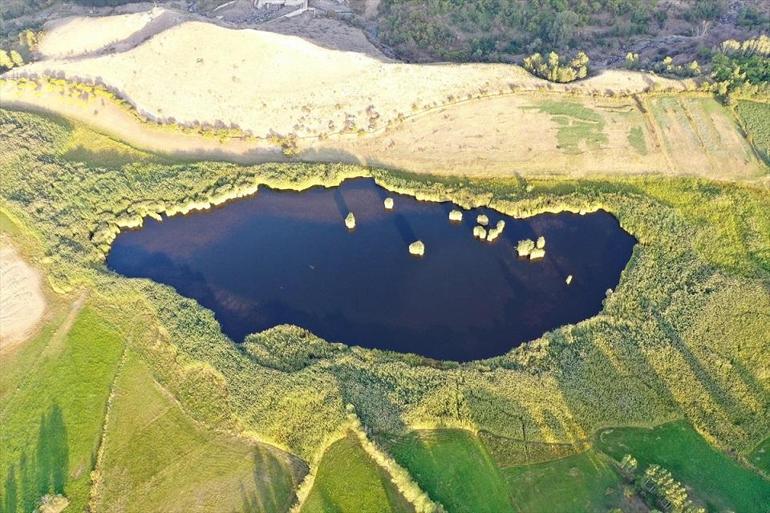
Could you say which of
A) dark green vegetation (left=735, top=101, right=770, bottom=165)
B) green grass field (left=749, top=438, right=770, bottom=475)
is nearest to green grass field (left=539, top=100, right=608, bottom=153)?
dark green vegetation (left=735, top=101, right=770, bottom=165)

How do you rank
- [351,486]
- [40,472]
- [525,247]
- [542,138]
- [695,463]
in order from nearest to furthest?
[351,486] → [40,472] → [695,463] → [525,247] → [542,138]

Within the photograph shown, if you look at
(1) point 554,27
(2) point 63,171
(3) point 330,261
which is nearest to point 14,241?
(2) point 63,171

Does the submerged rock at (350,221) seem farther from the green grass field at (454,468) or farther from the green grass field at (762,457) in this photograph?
the green grass field at (762,457)

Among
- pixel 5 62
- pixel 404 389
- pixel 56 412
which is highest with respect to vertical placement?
pixel 5 62

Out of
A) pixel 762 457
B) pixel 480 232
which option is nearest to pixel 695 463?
pixel 762 457

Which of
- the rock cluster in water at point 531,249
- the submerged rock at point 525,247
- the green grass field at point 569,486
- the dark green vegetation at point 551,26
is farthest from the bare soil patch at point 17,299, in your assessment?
the dark green vegetation at point 551,26

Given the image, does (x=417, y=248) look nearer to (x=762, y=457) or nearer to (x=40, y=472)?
(x=762, y=457)

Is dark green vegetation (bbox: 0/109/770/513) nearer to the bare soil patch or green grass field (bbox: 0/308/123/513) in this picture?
green grass field (bbox: 0/308/123/513)
